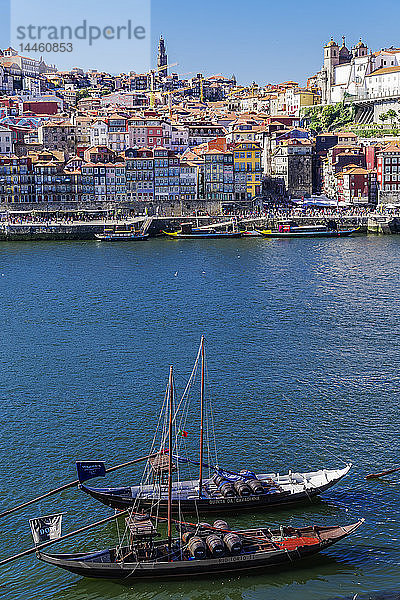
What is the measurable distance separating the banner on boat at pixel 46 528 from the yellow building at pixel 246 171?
195 feet

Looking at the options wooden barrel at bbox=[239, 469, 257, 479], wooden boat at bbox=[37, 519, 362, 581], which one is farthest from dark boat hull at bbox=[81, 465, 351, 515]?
wooden boat at bbox=[37, 519, 362, 581]

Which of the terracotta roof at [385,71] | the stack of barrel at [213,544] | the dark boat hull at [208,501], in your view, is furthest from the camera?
the terracotta roof at [385,71]

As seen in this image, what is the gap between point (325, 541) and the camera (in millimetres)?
14055

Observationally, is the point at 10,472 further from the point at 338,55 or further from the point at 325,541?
the point at 338,55

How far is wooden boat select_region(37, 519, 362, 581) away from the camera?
13430mm

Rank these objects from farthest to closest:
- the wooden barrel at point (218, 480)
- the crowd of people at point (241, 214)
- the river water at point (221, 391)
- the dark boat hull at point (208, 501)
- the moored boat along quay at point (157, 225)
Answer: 1. the crowd of people at point (241, 214)
2. the moored boat along quay at point (157, 225)
3. the wooden barrel at point (218, 480)
4. the dark boat hull at point (208, 501)
5. the river water at point (221, 391)

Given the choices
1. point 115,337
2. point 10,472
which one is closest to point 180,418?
point 10,472

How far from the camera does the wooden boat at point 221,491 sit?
51.1 ft

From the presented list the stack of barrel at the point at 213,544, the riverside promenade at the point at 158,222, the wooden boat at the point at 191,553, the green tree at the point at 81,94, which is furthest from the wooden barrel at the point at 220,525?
the green tree at the point at 81,94

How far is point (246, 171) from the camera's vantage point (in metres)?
72.0

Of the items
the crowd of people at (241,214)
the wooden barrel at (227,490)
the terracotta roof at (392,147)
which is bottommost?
the wooden barrel at (227,490)

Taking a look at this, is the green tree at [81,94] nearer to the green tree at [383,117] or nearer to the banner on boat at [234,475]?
the green tree at [383,117]

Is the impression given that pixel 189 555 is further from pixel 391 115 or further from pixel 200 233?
pixel 391 115

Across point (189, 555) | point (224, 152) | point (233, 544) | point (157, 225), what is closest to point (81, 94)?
point (224, 152)
